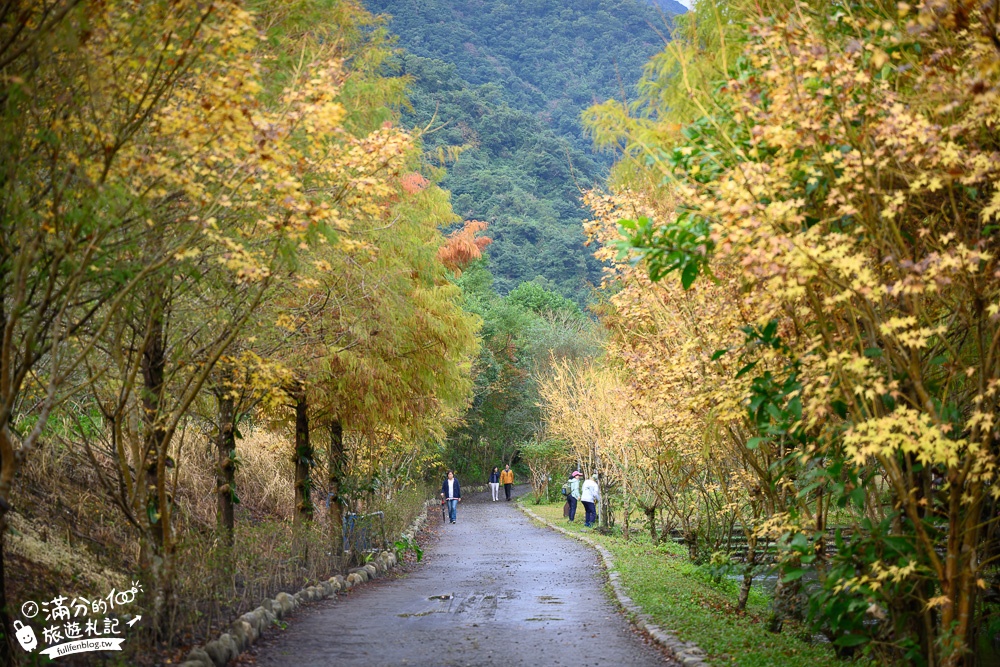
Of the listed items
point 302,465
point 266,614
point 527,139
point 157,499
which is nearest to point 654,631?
point 266,614

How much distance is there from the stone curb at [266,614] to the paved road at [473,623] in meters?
0.20

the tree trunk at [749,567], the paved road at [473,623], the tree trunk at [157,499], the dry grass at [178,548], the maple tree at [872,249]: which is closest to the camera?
the maple tree at [872,249]

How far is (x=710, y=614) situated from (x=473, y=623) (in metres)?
2.93

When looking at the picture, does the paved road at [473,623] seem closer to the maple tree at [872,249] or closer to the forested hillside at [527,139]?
the maple tree at [872,249]

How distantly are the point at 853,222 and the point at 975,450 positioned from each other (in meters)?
1.82

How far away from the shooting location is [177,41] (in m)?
5.53

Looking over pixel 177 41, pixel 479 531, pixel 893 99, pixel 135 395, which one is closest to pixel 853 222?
pixel 893 99

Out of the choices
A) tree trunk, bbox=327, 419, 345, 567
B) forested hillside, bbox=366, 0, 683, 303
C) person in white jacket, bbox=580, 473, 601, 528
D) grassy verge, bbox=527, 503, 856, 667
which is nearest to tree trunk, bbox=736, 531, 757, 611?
grassy verge, bbox=527, 503, 856, 667

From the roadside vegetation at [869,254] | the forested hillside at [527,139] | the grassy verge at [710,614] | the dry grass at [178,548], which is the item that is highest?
the forested hillside at [527,139]

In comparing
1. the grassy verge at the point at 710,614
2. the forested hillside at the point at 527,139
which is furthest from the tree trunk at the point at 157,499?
the forested hillside at the point at 527,139

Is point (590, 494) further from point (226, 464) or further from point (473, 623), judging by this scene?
point (226, 464)

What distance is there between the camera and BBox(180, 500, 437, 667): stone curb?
7.33 meters

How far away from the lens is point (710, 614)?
34.7 ft

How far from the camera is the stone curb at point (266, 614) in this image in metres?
7.33
